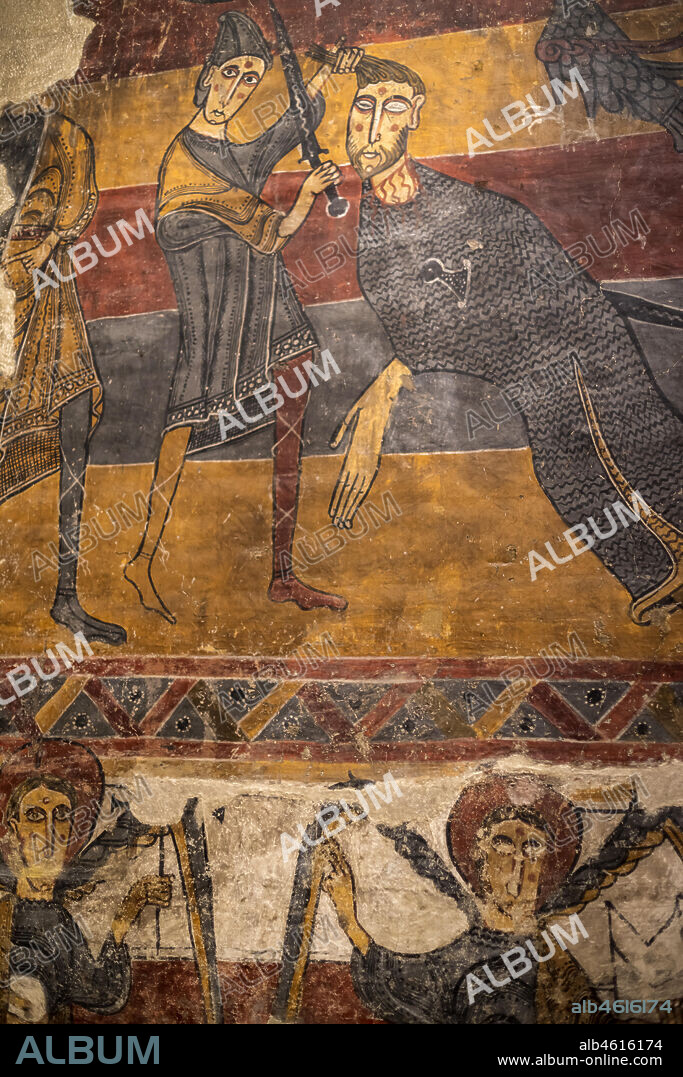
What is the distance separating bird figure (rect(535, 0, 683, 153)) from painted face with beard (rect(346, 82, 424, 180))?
2.24 ft

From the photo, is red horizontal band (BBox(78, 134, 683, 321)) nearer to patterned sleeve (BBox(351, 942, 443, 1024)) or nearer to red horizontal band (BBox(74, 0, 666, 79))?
red horizontal band (BBox(74, 0, 666, 79))

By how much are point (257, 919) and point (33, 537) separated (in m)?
2.20

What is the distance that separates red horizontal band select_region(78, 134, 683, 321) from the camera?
405 cm

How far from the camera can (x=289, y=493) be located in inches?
167

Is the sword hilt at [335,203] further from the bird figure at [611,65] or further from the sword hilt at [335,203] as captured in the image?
the bird figure at [611,65]

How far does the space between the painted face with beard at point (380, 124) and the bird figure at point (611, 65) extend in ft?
2.24

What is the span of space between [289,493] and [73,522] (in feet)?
3.79

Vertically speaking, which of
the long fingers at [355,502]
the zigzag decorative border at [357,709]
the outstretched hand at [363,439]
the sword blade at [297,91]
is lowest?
the zigzag decorative border at [357,709]

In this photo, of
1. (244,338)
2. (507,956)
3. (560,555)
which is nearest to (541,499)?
(560,555)

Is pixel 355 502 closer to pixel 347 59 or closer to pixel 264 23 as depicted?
pixel 347 59

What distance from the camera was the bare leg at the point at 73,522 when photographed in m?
4.33

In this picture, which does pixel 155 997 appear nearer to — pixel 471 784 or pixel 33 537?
pixel 471 784

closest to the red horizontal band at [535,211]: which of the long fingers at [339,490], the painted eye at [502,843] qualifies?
the long fingers at [339,490]

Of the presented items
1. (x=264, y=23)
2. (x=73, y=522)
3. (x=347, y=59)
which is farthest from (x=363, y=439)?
(x=264, y=23)
